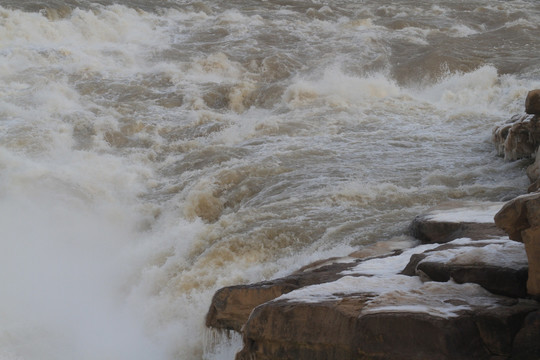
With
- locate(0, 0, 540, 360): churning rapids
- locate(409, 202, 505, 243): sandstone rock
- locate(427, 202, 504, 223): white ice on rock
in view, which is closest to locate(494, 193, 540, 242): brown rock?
locate(409, 202, 505, 243): sandstone rock

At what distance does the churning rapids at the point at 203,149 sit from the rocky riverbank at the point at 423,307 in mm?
1089

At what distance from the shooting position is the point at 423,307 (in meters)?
3.25

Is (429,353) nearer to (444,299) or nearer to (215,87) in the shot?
(444,299)

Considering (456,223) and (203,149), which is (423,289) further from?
(203,149)

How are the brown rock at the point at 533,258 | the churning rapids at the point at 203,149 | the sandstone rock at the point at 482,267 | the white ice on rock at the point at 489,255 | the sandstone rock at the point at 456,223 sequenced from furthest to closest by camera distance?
the churning rapids at the point at 203,149 < the sandstone rock at the point at 456,223 < the white ice on rock at the point at 489,255 < the sandstone rock at the point at 482,267 < the brown rock at the point at 533,258

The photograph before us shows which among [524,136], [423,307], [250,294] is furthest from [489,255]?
[524,136]

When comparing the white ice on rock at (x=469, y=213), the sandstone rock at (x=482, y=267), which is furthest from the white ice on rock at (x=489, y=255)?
the white ice on rock at (x=469, y=213)

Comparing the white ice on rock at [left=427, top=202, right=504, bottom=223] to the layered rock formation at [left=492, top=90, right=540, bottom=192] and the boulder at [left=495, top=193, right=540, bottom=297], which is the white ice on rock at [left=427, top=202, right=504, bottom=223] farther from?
the layered rock formation at [left=492, top=90, right=540, bottom=192]

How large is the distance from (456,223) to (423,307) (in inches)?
78.0

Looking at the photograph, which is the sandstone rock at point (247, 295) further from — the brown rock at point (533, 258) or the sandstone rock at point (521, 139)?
the sandstone rock at point (521, 139)

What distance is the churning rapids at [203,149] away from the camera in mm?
6059

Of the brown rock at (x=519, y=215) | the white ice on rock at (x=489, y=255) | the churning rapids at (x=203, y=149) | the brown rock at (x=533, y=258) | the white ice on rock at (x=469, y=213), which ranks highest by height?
the brown rock at (x=519, y=215)

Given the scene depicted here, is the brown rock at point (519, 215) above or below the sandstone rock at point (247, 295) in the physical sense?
above

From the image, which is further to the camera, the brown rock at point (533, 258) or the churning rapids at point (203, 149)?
the churning rapids at point (203, 149)
